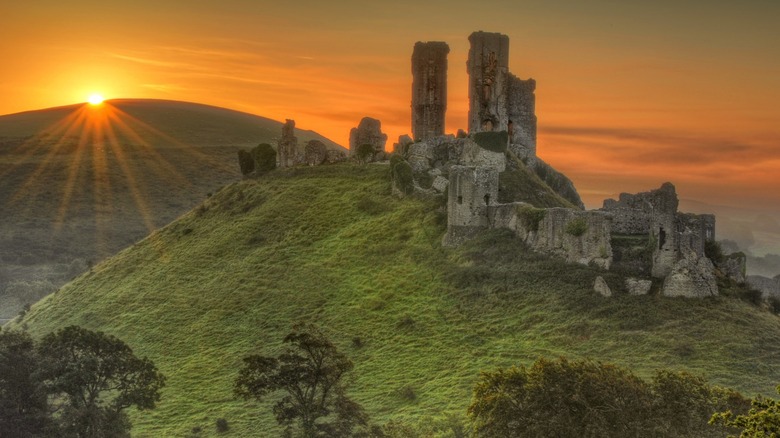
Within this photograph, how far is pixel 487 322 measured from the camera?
56719 mm

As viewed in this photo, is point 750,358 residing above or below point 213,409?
above

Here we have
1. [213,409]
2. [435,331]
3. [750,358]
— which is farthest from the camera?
[435,331]

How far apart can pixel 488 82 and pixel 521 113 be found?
4.38 m

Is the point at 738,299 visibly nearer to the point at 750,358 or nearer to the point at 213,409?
the point at 750,358

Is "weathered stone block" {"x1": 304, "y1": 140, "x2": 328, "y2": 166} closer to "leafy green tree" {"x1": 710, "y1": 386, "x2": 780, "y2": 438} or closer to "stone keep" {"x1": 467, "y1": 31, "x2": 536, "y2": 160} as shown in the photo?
"stone keep" {"x1": 467, "y1": 31, "x2": 536, "y2": 160}

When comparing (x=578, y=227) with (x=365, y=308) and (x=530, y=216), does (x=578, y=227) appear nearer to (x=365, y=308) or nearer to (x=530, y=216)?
(x=530, y=216)

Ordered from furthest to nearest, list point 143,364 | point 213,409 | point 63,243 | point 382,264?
point 63,243
point 382,264
point 213,409
point 143,364

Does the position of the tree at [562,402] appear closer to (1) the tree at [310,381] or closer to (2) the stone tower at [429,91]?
(1) the tree at [310,381]

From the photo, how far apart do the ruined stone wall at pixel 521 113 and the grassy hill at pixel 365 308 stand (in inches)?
497

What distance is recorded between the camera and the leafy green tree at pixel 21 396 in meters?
46.5

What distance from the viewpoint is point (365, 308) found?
64000mm

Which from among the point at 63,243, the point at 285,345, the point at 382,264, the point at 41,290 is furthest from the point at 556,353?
the point at 63,243

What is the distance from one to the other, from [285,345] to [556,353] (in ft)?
61.2

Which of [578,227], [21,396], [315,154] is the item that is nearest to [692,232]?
[578,227]
